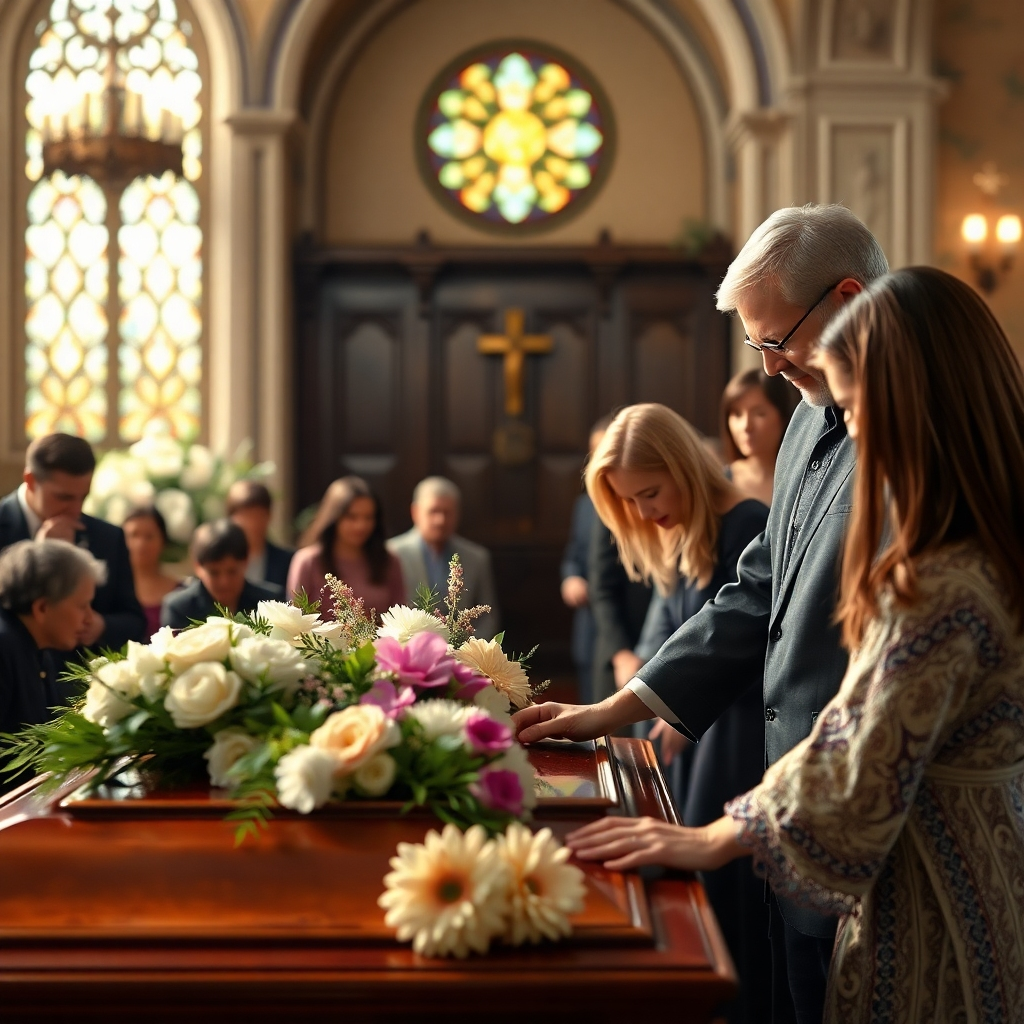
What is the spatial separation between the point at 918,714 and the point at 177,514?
5.49 meters

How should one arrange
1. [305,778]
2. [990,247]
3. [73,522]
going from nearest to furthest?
[305,778], [73,522], [990,247]

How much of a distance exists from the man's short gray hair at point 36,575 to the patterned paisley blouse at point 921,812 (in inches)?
86.2

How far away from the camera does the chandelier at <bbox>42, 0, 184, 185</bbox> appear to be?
26.1 ft

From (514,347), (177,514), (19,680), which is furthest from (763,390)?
(514,347)

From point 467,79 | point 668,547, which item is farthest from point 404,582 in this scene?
point 467,79

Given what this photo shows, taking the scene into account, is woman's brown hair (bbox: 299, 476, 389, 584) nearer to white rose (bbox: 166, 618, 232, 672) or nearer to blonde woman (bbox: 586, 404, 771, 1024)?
blonde woman (bbox: 586, 404, 771, 1024)

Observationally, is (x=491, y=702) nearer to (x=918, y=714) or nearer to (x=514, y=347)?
(x=918, y=714)

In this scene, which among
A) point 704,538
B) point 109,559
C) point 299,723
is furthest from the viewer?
point 109,559

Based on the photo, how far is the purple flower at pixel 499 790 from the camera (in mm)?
1500

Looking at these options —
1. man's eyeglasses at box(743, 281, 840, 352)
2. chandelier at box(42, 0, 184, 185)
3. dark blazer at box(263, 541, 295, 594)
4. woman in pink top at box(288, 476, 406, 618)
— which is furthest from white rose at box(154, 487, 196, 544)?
man's eyeglasses at box(743, 281, 840, 352)

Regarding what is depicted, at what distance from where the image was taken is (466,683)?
1.75m

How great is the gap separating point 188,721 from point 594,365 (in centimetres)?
812

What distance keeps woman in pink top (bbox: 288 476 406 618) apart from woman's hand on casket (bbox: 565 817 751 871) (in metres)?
4.09

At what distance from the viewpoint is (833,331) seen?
5.32 feet
